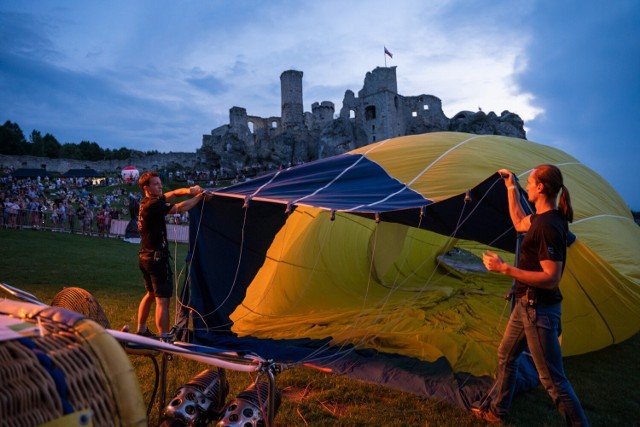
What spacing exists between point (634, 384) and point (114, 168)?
5435 centimetres

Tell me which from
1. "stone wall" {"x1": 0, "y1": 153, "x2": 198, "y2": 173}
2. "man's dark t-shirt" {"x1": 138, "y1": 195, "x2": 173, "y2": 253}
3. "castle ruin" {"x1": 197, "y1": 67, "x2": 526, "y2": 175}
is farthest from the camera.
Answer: "stone wall" {"x1": 0, "y1": 153, "x2": 198, "y2": 173}

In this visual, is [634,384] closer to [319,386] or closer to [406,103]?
[319,386]

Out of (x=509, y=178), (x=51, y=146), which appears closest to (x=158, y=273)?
(x=509, y=178)

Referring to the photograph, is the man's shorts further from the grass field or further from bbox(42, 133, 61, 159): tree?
bbox(42, 133, 61, 159): tree

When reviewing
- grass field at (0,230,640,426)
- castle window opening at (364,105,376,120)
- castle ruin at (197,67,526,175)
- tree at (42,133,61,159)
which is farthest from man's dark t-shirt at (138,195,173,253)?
tree at (42,133,61,159)

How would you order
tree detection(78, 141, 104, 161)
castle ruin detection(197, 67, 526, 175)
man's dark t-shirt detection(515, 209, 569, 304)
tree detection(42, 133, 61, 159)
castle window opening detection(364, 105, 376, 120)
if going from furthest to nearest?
tree detection(78, 141, 104, 161) → tree detection(42, 133, 61, 159) → castle window opening detection(364, 105, 376, 120) → castle ruin detection(197, 67, 526, 175) → man's dark t-shirt detection(515, 209, 569, 304)

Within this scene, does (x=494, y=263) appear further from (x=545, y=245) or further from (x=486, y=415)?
(x=486, y=415)

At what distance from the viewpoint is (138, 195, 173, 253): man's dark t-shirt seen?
3.98 m

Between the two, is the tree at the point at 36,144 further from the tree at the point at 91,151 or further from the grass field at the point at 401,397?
the grass field at the point at 401,397

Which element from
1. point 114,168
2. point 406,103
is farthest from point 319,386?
point 114,168

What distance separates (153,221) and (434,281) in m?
4.92

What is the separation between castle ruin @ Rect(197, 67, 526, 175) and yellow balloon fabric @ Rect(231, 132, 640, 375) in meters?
36.6

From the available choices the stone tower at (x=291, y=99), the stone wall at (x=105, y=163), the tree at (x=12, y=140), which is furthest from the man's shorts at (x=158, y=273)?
the tree at (x=12, y=140)

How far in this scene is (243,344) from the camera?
4492mm
